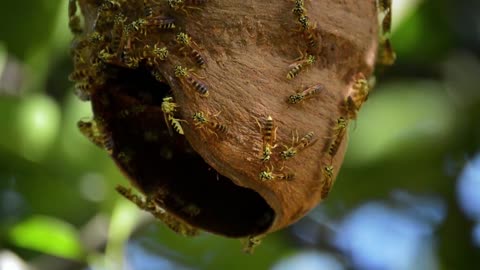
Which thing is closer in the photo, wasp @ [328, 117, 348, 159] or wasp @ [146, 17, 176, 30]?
wasp @ [146, 17, 176, 30]

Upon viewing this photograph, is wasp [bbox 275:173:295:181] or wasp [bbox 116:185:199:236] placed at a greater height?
wasp [bbox 275:173:295:181]

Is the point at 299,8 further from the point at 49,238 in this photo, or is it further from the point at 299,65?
the point at 49,238

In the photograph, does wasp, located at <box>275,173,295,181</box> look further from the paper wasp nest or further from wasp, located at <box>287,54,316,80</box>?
wasp, located at <box>287,54,316,80</box>

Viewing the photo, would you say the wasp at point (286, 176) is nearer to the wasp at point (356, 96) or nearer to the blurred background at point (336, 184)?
the wasp at point (356, 96)

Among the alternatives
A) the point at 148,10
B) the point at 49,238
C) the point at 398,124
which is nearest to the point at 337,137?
the point at 148,10

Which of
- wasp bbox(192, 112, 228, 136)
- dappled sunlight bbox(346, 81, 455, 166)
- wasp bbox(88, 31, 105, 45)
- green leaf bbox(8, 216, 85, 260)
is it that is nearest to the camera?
wasp bbox(192, 112, 228, 136)

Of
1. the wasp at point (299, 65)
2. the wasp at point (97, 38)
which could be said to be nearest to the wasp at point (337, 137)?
the wasp at point (299, 65)

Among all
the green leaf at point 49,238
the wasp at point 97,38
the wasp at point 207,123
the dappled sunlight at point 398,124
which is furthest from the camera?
the dappled sunlight at point 398,124

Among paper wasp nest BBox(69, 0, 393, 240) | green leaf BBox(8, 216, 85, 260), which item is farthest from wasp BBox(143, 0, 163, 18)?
green leaf BBox(8, 216, 85, 260)
